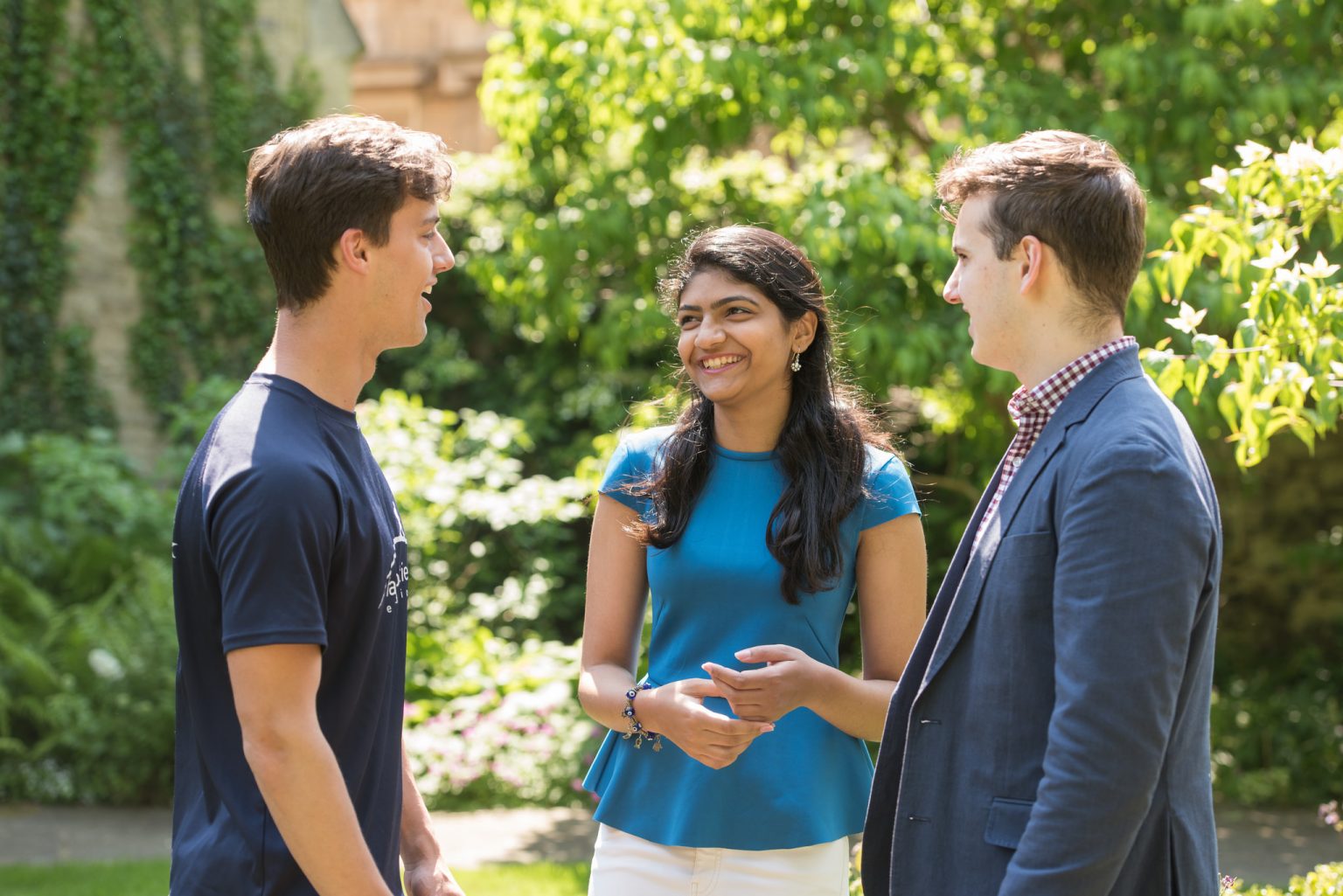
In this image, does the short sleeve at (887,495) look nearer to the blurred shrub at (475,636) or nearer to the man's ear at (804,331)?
the man's ear at (804,331)

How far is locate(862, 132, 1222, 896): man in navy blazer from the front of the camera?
66.3 inches

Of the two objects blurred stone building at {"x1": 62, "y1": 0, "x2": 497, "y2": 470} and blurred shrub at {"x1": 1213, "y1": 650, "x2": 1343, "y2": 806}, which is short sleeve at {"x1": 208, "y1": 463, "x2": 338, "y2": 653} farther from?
blurred stone building at {"x1": 62, "y1": 0, "x2": 497, "y2": 470}

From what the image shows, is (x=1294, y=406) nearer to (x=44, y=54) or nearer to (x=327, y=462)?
(x=327, y=462)

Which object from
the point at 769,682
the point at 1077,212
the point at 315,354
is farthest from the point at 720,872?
the point at 1077,212

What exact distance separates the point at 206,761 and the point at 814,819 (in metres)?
1.18

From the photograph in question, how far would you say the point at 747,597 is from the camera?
261 centimetres

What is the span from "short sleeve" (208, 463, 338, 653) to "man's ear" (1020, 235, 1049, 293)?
107 cm

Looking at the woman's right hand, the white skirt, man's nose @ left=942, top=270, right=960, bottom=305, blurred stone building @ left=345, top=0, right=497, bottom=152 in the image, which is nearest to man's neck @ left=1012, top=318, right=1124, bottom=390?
man's nose @ left=942, top=270, right=960, bottom=305

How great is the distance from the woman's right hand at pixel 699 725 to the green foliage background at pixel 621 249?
1.05 meters

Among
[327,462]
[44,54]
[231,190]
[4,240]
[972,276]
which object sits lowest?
[327,462]

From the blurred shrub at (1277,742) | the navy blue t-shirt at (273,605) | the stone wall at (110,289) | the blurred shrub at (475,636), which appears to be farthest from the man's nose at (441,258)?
the stone wall at (110,289)

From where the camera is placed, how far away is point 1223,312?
5.20 m

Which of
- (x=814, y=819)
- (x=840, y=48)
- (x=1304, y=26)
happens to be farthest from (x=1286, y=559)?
(x=814, y=819)

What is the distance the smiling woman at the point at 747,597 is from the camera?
8.25 ft
